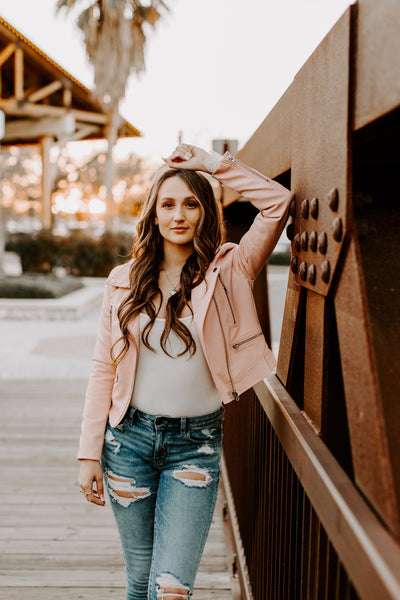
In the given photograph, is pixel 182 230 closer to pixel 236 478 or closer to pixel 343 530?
pixel 343 530

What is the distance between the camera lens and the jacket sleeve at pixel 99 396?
6.21ft

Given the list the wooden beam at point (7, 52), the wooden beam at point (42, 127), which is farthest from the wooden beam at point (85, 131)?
the wooden beam at point (7, 52)

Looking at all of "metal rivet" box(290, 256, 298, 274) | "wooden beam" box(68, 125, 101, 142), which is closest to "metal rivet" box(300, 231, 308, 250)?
A: "metal rivet" box(290, 256, 298, 274)

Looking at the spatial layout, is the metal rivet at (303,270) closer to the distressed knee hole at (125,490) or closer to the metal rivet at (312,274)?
the metal rivet at (312,274)

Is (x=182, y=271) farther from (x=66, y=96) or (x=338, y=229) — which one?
(x=66, y=96)

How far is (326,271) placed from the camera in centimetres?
116

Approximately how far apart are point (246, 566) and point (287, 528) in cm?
103

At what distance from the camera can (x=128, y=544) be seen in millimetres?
Result: 1925

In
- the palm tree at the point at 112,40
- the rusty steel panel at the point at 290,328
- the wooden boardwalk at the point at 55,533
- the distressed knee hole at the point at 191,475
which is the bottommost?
the wooden boardwalk at the point at 55,533

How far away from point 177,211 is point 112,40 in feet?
58.9

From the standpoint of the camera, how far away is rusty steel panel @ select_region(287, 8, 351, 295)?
41.4 inches

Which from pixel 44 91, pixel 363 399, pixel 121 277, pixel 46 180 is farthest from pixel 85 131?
pixel 363 399

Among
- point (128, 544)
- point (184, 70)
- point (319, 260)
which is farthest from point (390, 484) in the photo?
point (184, 70)

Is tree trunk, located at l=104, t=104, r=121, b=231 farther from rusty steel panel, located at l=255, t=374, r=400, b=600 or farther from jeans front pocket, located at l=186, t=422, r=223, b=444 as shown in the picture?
rusty steel panel, located at l=255, t=374, r=400, b=600
